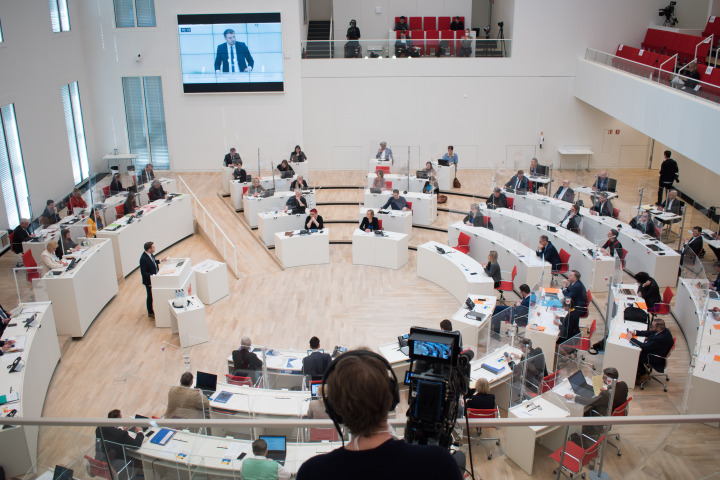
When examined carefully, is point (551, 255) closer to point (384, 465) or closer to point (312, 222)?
point (312, 222)

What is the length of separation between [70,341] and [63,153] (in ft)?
26.8

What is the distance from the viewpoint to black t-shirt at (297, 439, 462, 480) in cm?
175

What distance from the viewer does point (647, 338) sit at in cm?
909

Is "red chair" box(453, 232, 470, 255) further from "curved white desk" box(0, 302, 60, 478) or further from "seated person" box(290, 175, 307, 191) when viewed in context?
"curved white desk" box(0, 302, 60, 478)

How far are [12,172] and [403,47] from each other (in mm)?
11132

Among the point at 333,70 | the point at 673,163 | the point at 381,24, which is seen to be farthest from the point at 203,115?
the point at 673,163

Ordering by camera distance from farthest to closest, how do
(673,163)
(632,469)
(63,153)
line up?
1. (63,153)
2. (673,163)
3. (632,469)

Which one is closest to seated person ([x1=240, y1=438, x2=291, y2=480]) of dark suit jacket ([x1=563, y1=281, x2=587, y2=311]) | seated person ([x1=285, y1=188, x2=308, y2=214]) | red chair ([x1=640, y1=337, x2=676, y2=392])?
red chair ([x1=640, y1=337, x2=676, y2=392])

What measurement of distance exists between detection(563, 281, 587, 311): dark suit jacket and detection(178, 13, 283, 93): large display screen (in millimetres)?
11757

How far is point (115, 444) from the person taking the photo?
3.36 meters

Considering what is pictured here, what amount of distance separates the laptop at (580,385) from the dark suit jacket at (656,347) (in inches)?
59.7

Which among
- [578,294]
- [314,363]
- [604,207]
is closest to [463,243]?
[604,207]

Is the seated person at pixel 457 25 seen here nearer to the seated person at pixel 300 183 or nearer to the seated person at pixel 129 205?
the seated person at pixel 300 183

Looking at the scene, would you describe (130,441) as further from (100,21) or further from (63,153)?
(100,21)
